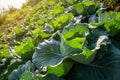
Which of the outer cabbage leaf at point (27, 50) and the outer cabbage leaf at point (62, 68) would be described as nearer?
the outer cabbage leaf at point (62, 68)

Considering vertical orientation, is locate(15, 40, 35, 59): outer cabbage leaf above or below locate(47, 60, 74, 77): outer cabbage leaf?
below

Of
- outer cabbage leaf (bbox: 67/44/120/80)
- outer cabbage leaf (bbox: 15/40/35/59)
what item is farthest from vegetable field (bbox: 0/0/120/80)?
outer cabbage leaf (bbox: 15/40/35/59)

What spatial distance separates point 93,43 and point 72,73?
0.32 m

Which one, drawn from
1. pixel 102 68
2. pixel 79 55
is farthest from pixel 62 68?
pixel 102 68

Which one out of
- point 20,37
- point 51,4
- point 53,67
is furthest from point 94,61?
point 51,4

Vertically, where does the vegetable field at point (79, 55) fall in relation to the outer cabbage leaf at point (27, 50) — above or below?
above

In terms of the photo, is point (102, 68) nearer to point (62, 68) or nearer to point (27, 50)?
point (62, 68)

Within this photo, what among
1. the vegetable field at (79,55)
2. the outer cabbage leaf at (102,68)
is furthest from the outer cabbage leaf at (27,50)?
the outer cabbage leaf at (102,68)

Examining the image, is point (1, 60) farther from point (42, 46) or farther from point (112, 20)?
point (112, 20)

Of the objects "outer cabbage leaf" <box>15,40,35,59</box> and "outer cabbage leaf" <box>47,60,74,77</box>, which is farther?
"outer cabbage leaf" <box>15,40,35,59</box>

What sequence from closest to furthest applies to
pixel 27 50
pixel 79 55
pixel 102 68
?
pixel 79 55 → pixel 102 68 → pixel 27 50

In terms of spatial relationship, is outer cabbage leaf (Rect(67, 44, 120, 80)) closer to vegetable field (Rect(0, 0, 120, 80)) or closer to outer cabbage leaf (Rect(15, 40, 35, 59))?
vegetable field (Rect(0, 0, 120, 80))

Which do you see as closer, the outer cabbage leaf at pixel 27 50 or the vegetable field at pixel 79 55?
the vegetable field at pixel 79 55

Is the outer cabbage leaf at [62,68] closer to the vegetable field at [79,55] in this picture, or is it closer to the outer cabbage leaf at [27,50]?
the vegetable field at [79,55]
